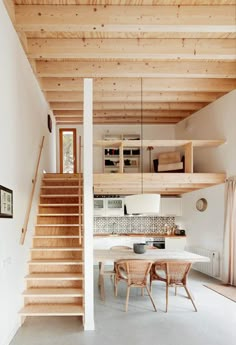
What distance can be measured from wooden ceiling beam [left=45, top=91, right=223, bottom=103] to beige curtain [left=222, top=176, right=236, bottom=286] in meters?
1.92

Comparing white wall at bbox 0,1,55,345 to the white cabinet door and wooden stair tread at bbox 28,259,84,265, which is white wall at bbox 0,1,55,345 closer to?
wooden stair tread at bbox 28,259,84,265

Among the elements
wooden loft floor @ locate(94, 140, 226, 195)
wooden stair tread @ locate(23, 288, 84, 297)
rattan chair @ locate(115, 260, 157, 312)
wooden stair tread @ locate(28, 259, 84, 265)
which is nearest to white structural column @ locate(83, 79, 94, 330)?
wooden stair tread @ locate(23, 288, 84, 297)

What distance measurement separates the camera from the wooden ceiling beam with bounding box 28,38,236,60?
463 cm

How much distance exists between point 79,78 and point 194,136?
3.47 meters

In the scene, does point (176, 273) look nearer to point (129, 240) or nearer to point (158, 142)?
point (158, 142)

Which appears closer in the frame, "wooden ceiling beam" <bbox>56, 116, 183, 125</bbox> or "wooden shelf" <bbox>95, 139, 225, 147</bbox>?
"wooden shelf" <bbox>95, 139, 225, 147</bbox>

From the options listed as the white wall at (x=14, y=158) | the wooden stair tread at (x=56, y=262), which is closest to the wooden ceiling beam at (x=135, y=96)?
the white wall at (x=14, y=158)

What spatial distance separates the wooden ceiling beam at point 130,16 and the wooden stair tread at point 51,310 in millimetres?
3657

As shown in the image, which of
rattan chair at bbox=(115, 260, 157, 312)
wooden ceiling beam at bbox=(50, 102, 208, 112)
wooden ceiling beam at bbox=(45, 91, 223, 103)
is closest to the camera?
rattan chair at bbox=(115, 260, 157, 312)

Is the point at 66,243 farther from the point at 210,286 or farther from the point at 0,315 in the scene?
the point at 210,286

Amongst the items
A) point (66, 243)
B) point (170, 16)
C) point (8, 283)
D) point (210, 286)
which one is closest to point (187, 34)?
point (170, 16)

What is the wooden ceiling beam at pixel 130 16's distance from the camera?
386 cm

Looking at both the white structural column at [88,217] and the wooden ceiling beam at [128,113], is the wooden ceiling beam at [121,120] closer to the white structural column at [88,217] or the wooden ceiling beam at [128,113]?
the wooden ceiling beam at [128,113]

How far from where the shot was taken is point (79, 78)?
610 centimetres
